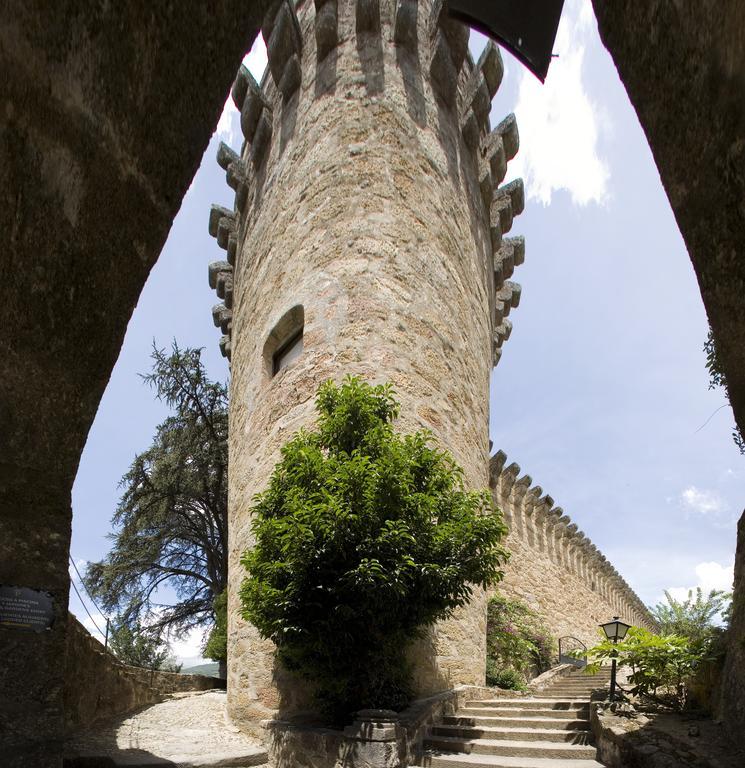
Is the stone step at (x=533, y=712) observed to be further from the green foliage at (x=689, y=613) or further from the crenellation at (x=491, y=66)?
the crenellation at (x=491, y=66)

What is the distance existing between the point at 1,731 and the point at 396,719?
4.16m

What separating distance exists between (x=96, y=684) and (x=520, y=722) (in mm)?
4635

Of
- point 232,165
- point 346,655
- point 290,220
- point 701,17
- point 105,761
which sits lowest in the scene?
point 105,761

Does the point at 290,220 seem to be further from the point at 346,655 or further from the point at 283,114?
the point at 346,655

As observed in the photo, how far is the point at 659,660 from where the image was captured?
5.19 m

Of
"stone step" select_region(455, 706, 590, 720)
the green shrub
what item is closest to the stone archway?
"stone step" select_region(455, 706, 590, 720)

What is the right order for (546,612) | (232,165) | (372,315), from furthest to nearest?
(546,612) → (232,165) → (372,315)

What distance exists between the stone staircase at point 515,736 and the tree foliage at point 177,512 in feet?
38.9

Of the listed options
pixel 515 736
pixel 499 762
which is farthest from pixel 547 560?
pixel 499 762

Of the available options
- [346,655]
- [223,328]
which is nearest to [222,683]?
[223,328]

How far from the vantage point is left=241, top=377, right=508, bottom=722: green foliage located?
5543mm

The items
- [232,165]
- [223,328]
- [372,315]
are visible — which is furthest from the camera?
[223,328]

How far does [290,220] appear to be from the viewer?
962 cm

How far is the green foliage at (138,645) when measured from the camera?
17.0 metres
